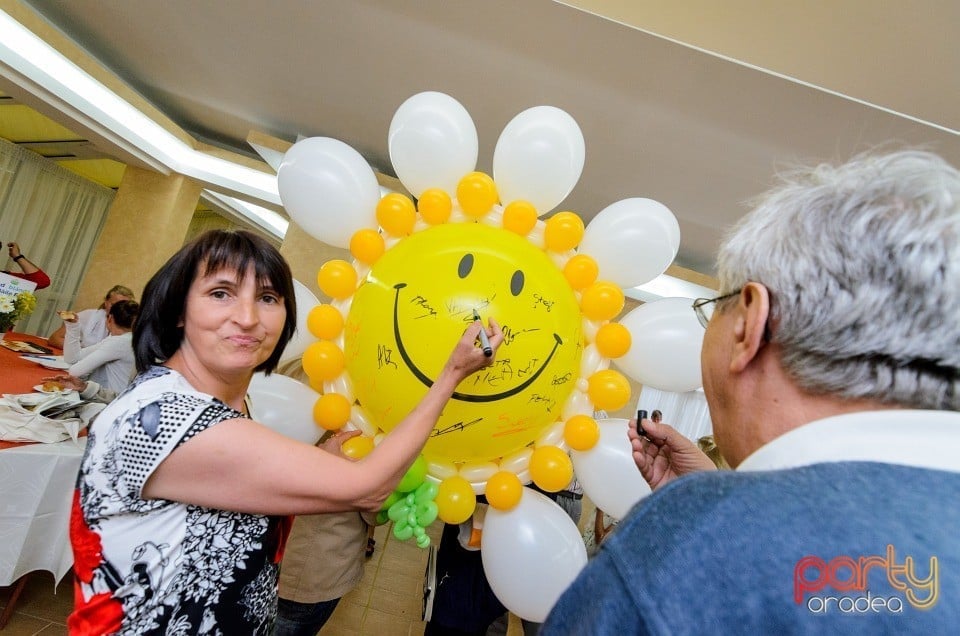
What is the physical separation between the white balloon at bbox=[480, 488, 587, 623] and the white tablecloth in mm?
1606

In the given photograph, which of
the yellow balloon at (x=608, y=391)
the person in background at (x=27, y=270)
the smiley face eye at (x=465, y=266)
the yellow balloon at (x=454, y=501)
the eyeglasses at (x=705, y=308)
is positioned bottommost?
the person in background at (x=27, y=270)

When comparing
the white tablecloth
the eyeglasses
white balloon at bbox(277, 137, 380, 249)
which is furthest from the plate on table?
the eyeglasses

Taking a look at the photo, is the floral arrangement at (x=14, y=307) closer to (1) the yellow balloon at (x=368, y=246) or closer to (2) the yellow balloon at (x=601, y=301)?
(1) the yellow balloon at (x=368, y=246)

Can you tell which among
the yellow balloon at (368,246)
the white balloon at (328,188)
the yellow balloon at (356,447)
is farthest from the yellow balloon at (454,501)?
the white balloon at (328,188)

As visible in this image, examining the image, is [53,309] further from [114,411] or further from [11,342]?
[114,411]

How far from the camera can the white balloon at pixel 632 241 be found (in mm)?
1511

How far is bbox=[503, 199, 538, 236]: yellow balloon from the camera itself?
145cm

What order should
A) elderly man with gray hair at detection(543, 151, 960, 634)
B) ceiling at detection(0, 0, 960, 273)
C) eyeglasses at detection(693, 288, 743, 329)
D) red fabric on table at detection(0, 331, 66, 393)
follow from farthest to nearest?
red fabric on table at detection(0, 331, 66, 393) → ceiling at detection(0, 0, 960, 273) → eyeglasses at detection(693, 288, 743, 329) → elderly man with gray hair at detection(543, 151, 960, 634)

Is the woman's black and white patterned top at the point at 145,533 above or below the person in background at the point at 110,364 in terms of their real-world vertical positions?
above

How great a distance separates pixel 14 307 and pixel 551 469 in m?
3.81

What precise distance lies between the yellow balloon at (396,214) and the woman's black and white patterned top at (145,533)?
0.76 meters

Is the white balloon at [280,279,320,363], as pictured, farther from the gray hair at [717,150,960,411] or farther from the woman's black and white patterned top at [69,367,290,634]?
the gray hair at [717,150,960,411]

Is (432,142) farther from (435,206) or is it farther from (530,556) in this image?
(530,556)

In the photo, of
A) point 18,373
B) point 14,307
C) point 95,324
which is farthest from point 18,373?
point 14,307
